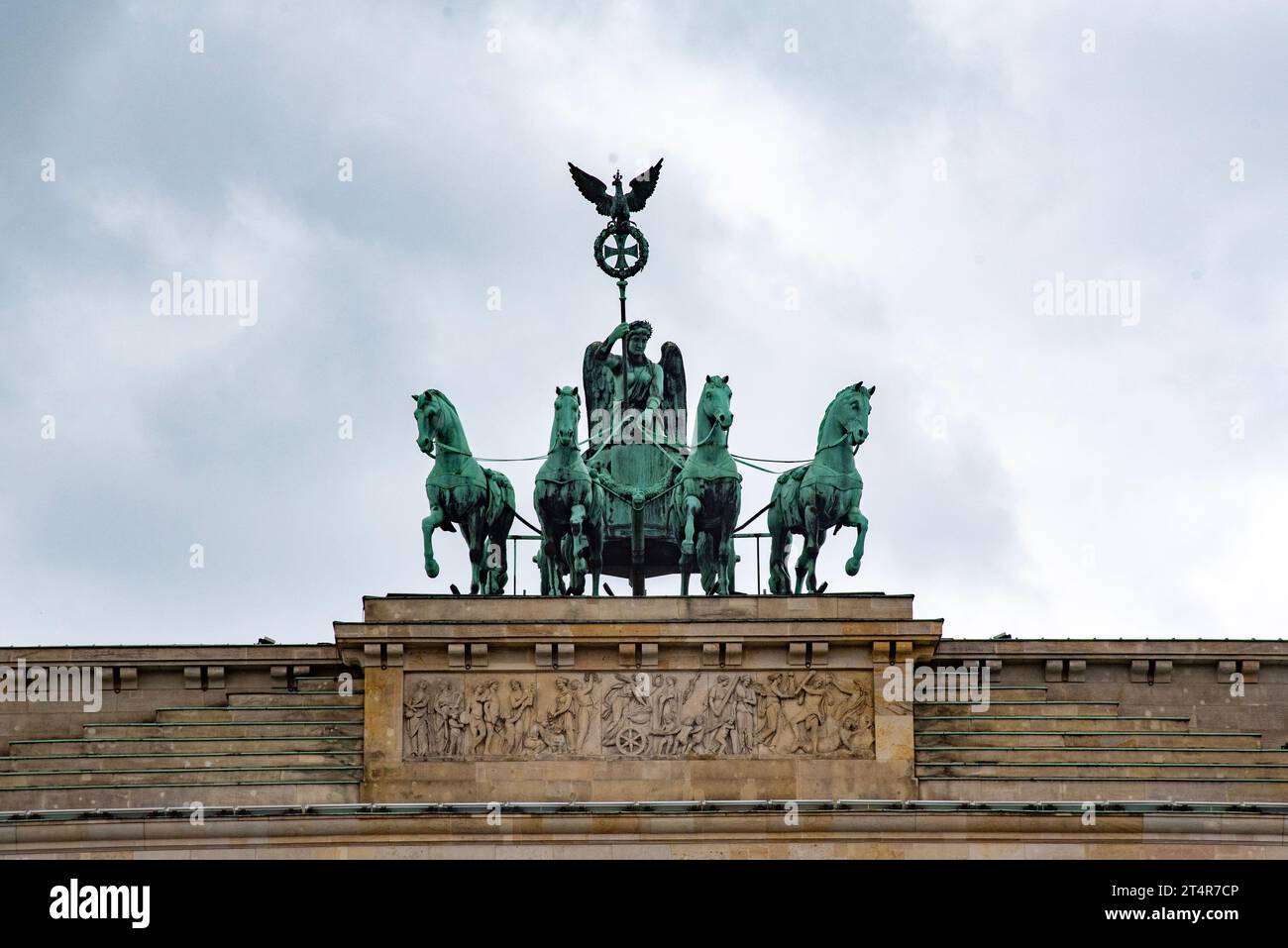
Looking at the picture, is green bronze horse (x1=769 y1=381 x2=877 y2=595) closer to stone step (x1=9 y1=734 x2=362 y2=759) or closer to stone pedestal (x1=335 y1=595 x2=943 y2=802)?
stone pedestal (x1=335 y1=595 x2=943 y2=802)

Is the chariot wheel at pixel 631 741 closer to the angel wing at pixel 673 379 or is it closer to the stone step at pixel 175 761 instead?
the stone step at pixel 175 761

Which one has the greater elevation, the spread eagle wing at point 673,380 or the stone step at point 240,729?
the spread eagle wing at point 673,380

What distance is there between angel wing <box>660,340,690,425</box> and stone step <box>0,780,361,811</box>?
10578 mm

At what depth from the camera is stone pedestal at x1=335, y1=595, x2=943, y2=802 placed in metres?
39.3

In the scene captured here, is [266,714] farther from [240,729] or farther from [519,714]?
A: [519,714]

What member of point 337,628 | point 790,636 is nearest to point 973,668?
point 790,636

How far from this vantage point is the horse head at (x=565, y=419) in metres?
41.3

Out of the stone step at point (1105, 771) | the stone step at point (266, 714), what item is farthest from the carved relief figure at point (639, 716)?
the stone step at point (1105, 771)

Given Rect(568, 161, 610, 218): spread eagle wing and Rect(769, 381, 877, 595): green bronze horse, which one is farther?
Rect(568, 161, 610, 218): spread eagle wing

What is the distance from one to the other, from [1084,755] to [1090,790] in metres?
0.64

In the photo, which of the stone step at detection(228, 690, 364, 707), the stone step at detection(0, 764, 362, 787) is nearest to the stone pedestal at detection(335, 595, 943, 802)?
the stone step at detection(228, 690, 364, 707)

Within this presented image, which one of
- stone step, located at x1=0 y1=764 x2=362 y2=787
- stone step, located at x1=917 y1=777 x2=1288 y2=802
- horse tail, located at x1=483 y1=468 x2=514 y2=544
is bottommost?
stone step, located at x1=917 y1=777 x2=1288 y2=802

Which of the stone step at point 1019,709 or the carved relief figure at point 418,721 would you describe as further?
the stone step at point 1019,709

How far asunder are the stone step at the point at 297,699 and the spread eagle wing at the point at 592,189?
10.3 m
